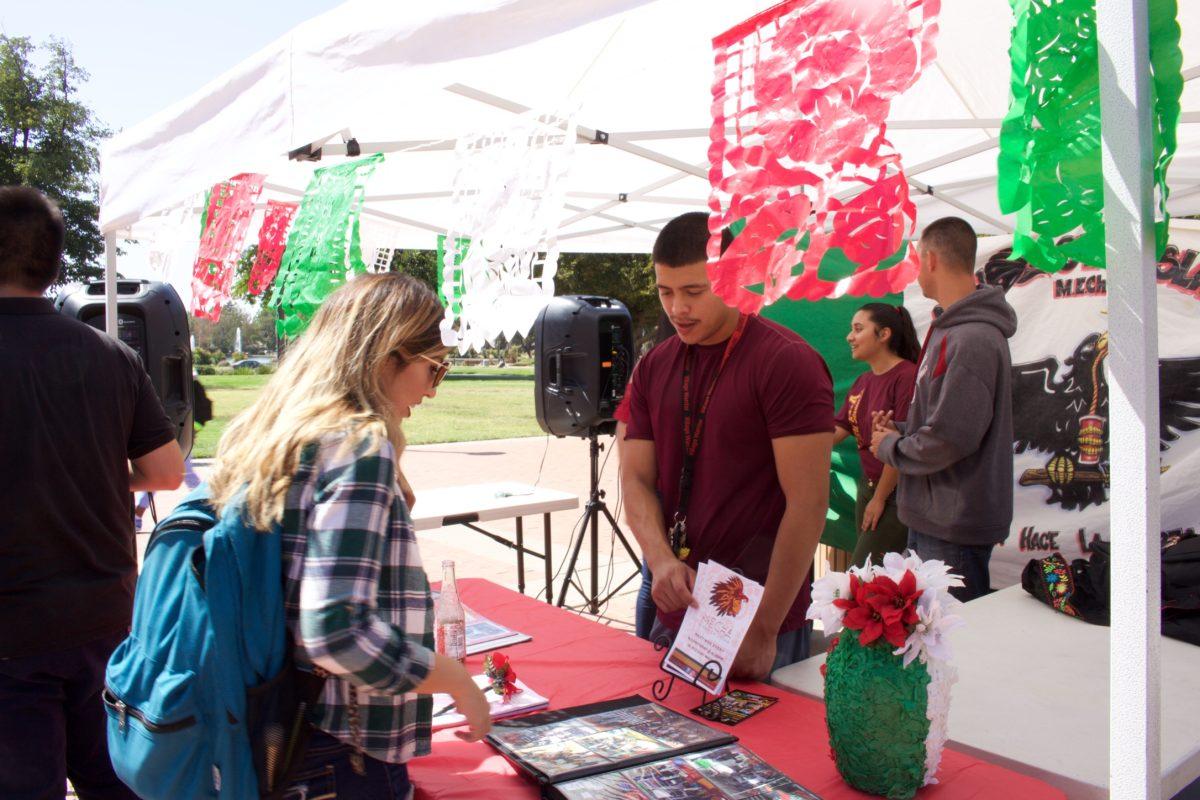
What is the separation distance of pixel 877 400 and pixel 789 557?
2.05 meters

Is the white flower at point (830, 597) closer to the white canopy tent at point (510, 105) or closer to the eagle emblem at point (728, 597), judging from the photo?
the eagle emblem at point (728, 597)

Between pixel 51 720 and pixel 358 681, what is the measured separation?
1215mm

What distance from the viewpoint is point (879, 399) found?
3.65 m

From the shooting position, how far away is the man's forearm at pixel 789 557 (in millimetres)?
1817

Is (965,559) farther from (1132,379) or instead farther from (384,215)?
(384,215)

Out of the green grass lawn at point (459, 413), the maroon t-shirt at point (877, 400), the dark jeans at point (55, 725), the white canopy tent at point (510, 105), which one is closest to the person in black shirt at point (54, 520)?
the dark jeans at point (55, 725)

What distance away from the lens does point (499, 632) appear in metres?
2.11

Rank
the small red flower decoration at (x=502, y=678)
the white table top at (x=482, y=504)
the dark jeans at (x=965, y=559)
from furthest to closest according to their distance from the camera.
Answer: the white table top at (x=482, y=504) → the dark jeans at (x=965, y=559) → the small red flower decoration at (x=502, y=678)

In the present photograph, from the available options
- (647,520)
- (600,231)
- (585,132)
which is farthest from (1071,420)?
(600,231)

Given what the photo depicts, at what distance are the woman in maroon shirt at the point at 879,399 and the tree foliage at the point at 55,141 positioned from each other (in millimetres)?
22519

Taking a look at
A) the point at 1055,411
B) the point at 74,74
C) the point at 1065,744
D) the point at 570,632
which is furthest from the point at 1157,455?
the point at 74,74

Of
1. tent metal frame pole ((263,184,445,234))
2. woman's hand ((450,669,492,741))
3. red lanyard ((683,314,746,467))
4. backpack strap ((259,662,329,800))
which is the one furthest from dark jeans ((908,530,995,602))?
tent metal frame pole ((263,184,445,234))

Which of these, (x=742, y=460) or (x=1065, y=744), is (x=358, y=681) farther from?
(x=1065, y=744)

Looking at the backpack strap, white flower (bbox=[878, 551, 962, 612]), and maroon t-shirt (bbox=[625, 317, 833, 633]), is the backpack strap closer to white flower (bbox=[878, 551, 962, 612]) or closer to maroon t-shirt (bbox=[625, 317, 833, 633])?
white flower (bbox=[878, 551, 962, 612])
